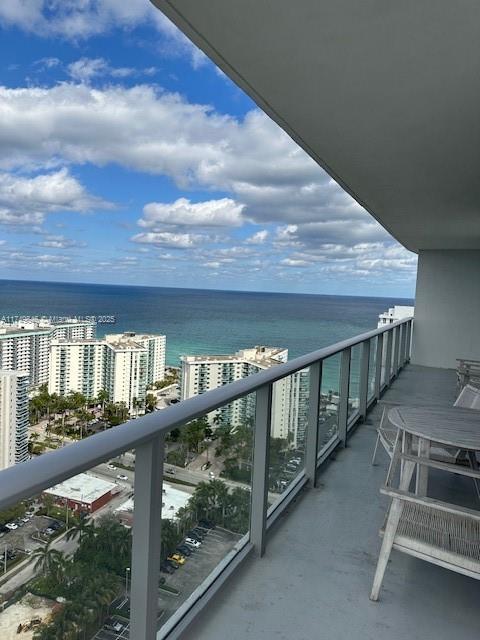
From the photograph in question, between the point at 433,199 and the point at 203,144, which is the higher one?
the point at 203,144

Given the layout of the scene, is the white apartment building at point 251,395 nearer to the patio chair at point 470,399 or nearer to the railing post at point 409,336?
the patio chair at point 470,399

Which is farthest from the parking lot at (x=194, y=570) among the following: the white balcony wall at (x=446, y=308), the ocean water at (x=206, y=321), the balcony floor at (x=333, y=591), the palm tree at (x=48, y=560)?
the ocean water at (x=206, y=321)

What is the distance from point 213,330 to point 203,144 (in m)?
25.4

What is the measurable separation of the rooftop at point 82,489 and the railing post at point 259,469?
4.05 feet

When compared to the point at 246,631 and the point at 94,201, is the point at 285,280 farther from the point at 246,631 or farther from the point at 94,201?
the point at 246,631

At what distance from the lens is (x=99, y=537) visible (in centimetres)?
132

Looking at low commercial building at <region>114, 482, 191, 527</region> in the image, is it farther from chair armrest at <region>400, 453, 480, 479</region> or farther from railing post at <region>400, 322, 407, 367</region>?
railing post at <region>400, 322, 407, 367</region>

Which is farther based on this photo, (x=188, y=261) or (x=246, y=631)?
(x=188, y=261)

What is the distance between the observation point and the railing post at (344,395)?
4379 mm

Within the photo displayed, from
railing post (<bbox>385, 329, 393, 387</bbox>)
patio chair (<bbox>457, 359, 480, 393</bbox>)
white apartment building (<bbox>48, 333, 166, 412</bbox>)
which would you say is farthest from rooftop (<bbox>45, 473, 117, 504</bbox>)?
white apartment building (<bbox>48, 333, 166, 412</bbox>)

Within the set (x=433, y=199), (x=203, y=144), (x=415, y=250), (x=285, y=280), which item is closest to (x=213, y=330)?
(x=285, y=280)

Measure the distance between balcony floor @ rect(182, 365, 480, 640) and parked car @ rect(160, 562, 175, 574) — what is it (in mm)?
369

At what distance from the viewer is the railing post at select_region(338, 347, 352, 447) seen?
14.4 ft

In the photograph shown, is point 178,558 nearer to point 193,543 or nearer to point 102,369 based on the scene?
point 193,543
